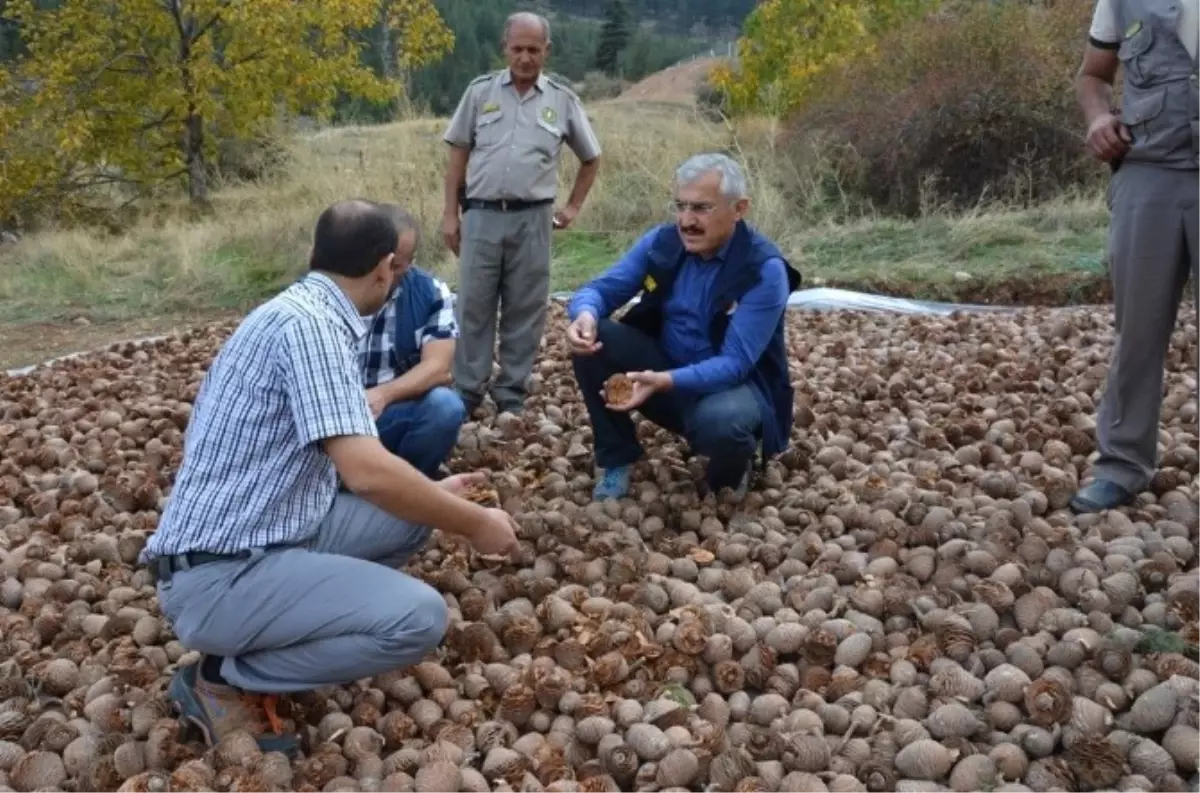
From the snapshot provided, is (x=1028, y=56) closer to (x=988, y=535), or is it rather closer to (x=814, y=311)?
(x=814, y=311)

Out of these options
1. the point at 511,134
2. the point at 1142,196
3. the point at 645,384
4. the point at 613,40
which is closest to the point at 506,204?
the point at 511,134

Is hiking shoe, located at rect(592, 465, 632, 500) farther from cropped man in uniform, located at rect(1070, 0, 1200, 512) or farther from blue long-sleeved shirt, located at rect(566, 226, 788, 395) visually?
cropped man in uniform, located at rect(1070, 0, 1200, 512)

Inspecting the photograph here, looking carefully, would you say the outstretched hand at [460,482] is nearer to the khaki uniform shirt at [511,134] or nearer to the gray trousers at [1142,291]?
the gray trousers at [1142,291]

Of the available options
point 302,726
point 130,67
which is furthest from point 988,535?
point 130,67

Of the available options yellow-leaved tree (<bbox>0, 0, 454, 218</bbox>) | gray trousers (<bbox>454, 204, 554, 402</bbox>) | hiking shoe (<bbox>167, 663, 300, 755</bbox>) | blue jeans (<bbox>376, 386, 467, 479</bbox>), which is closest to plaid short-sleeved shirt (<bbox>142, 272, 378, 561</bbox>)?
hiking shoe (<bbox>167, 663, 300, 755</bbox>)

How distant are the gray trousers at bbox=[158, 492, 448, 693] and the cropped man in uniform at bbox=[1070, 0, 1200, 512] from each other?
2085 millimetres

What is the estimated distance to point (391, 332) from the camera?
152 inches

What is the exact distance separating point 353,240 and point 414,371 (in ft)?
4.04

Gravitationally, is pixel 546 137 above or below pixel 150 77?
above

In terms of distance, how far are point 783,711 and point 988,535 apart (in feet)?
3.24

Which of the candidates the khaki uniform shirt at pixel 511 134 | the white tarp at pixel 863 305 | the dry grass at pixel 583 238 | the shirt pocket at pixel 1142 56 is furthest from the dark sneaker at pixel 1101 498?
the dry grass at pixel 583 238

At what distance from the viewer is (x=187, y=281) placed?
951 cm

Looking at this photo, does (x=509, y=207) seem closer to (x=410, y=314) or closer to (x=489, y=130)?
(x=489, y=130)

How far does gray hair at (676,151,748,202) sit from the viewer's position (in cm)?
358
